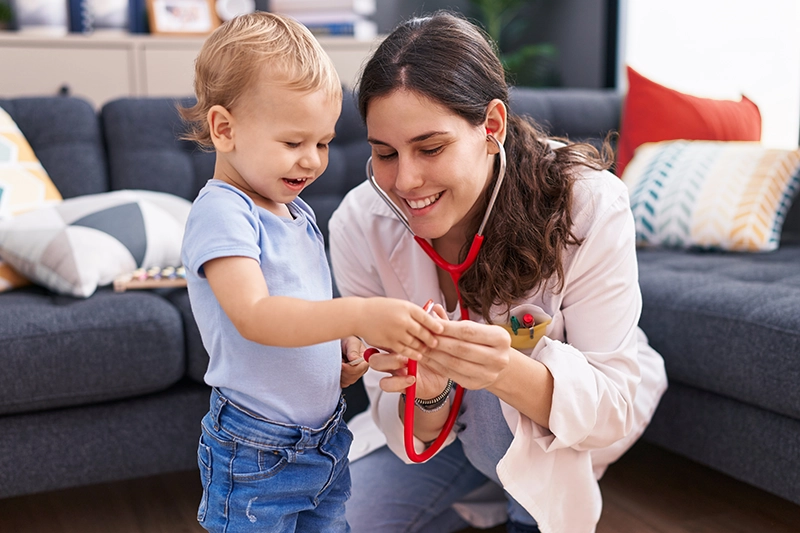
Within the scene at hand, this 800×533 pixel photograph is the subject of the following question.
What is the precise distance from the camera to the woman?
1.10 metres

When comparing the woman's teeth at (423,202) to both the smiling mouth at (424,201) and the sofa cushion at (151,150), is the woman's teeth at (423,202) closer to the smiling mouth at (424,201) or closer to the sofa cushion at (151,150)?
the smiling mouth at (424,201)

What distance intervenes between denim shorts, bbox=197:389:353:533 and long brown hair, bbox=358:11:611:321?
15.4 inches

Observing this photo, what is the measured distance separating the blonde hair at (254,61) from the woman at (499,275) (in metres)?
0.21

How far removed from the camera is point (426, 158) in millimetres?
1113

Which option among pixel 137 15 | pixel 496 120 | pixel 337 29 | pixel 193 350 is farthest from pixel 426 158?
pixel 137 15

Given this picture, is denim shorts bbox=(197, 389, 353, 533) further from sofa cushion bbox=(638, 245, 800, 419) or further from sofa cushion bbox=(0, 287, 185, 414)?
sofa cushion bbox=(638, 245, 800, 419)

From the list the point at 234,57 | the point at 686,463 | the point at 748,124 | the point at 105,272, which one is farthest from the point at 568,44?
the point at 234,57

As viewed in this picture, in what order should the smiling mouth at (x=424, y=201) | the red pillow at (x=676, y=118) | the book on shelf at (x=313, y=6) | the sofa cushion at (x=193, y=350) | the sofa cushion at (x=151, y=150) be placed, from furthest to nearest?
the book on shelf at (x=313, y=6)
the red pillow at (x=676, y=118)
the sofa cushion at (x=151, y=150)
the sofa cushion at (x=193, y=350)
the smiling mouth at (x=424, y=201)

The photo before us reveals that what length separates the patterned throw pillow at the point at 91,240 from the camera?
5.34 feet

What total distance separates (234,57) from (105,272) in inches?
37.6

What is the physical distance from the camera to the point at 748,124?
7.38 feet

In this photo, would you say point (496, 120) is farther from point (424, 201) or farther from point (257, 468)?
point (257, 468)

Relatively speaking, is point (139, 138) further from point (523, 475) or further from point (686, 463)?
point (686, 463)

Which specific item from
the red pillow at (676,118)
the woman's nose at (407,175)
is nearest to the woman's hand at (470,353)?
the woman's nose at (407,175)
